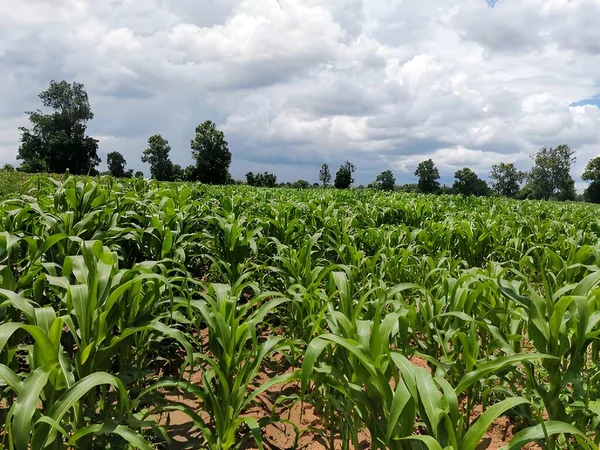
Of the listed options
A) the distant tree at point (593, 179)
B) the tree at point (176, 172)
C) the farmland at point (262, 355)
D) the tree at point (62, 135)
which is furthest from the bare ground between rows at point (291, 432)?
the distant tree at point (593, 179)

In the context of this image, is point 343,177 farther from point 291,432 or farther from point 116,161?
point 291,432

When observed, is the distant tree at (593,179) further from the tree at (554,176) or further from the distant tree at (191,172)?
the distant tree at (191,172)

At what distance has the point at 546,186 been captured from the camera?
7150 centimetres

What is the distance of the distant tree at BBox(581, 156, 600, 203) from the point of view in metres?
66.5

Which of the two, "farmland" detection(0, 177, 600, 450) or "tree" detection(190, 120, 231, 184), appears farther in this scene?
"tree" detection(190, 120, 231, 184)

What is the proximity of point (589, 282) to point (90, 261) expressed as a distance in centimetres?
227

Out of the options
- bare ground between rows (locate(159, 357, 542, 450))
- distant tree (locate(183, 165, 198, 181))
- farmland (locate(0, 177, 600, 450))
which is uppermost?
distant tree (locate(183, 165, 198, 181))

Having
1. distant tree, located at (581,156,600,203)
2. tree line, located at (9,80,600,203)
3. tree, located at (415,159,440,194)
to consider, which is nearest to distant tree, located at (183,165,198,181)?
tree line, located at (9,80,600,203)

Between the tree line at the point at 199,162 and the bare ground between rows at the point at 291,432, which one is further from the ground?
the tree line at the point at 199,162

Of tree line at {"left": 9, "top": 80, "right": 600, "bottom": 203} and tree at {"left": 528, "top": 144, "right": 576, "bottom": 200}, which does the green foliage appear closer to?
tree line at {"left": 9, "top": 80, "right": 600, "bottom": 203}

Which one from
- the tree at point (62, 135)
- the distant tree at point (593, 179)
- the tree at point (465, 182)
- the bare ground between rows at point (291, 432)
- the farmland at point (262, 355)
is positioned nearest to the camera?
the farmland at point (262, 355)

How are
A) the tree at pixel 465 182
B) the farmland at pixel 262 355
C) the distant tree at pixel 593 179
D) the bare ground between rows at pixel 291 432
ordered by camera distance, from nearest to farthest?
1. the farmland at pixel 262 355
2. the bare ground between rows at pixel 291 432
3. the distant tree at pixel 593 179
4. the tree at pixel 465 182

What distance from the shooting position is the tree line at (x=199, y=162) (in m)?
49.7

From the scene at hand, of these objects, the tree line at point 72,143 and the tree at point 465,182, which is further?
the tree at point 465,182
